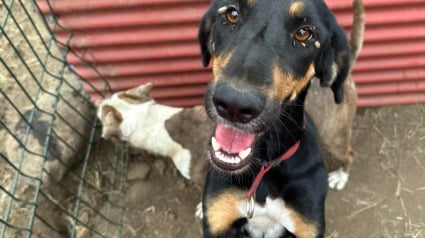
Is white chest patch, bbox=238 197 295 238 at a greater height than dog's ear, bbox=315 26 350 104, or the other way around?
dog's ear, bbox=315 26 350 104

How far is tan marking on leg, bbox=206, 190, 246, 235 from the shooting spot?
10.7 ft

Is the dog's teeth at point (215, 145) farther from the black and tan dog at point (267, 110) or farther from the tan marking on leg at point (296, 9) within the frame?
the tan marking on leg at point (296, 9)

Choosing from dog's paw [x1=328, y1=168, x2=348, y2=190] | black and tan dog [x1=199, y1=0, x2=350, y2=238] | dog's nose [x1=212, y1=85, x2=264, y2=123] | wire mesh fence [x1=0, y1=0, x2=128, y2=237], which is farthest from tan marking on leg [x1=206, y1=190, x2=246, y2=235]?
dog's paw [x1=328, y1=168, x2=348, y2=190]

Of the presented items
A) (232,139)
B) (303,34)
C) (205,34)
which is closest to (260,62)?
(303,34)

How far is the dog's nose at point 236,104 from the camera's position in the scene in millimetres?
2180

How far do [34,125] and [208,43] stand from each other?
2089 mm

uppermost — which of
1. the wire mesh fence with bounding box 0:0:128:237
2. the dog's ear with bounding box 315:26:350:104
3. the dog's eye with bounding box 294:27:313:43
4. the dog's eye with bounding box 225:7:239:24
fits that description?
the dog's eye with bounding box 225:7:239:24

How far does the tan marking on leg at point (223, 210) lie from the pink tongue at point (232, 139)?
0.57 metres

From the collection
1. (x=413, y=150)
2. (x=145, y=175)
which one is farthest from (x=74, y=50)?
(x=413, y=150)

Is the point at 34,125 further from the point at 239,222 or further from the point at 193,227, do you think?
the point at 239,222

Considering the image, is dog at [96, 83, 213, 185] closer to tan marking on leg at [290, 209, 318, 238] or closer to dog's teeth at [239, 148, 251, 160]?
tan marking on leg at [290, 209, 318, 238]

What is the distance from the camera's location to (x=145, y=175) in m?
4.69

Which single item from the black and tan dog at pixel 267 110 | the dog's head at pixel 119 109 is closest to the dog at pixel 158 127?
the dog's head at pixel 119 109

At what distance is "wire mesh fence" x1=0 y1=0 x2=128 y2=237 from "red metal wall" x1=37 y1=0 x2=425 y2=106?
0.75ft
